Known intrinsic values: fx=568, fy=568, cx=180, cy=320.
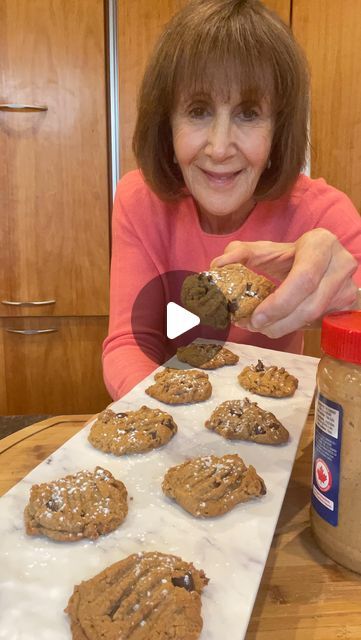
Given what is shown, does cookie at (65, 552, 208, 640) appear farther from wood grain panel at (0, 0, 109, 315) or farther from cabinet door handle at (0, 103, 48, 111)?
cabinet door handle at (0, 103, 48, 111)

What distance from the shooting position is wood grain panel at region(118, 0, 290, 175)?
216 centimetres

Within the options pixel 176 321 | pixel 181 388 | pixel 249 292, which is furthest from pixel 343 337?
pixel 176 321

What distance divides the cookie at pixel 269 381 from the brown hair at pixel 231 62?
533 mm

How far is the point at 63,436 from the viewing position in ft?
3.75

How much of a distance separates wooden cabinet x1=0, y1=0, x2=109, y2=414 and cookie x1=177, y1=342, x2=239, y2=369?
3.78ft

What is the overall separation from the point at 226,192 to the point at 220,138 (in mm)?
170

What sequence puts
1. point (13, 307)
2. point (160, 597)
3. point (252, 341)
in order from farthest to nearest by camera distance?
point (13, 307)
point (252, 341)
point (160, 597)

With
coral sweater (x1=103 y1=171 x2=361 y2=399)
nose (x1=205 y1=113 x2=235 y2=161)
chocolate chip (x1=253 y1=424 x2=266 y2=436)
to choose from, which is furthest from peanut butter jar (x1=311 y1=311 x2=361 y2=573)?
coral sweater (x1=103 y1=171 x2=361 y2=399)

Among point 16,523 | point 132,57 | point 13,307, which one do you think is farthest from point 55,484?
point 132,57

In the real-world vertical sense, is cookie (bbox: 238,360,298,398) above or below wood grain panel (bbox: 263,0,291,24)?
below

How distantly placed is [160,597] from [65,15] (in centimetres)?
216

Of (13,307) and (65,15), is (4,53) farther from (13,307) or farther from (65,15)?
(13,307)

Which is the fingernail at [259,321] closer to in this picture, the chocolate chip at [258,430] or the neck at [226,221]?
the chocolate chip at [258,430]
